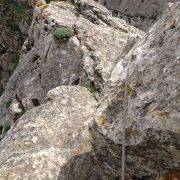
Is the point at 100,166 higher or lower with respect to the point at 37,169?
higher

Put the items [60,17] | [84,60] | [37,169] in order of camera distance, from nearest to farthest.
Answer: [37,169]
[84,60]
[60,17]

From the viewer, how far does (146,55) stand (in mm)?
12195

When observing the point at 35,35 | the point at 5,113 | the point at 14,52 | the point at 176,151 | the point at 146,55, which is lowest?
the point at 14,52

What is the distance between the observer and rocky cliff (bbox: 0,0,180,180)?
412 inches

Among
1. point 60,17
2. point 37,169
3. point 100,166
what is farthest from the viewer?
point 60,17

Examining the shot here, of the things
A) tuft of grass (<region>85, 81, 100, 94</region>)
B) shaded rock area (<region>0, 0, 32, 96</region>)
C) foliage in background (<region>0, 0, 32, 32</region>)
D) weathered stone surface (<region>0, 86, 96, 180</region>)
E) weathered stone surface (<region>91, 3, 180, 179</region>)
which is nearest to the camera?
weathered stone surface (<region>91, 3, 180, 179</region>)

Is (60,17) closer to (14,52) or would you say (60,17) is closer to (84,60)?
(84,60)

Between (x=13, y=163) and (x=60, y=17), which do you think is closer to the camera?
(x=13, y=163)

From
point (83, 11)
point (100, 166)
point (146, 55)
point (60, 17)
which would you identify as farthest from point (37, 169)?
point (83, 11)

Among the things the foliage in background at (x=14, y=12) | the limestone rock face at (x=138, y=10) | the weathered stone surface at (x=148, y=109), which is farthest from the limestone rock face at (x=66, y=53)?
the foliage in background at (x=14, y=12)

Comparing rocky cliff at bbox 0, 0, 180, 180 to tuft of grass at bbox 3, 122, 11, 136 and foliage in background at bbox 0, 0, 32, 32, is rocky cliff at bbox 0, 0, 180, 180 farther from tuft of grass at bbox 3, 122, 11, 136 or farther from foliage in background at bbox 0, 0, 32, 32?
foliage in background at bbox 0, 0, 32, 32

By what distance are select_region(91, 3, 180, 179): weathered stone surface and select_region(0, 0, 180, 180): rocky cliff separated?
0.09 feet

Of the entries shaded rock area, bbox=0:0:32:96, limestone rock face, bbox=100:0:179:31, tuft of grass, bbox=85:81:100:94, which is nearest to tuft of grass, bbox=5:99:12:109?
tuft of grass, bbox=85:81:100:94

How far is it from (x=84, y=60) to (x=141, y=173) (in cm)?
1192
